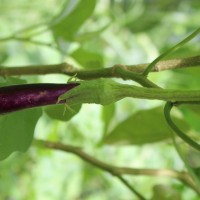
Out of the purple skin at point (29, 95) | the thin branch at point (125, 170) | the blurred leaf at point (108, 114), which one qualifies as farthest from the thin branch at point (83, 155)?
the purple skin at point (29, 95)

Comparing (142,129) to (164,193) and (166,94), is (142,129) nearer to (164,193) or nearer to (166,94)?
(164,193)

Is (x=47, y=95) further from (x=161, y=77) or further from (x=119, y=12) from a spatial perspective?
(x=119, y=12)

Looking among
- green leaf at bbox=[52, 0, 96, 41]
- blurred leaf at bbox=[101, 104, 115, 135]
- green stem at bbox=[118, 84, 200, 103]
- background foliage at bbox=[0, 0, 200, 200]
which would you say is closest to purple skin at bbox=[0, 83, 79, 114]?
green stem at bbox=[118, 84, 200, 103]

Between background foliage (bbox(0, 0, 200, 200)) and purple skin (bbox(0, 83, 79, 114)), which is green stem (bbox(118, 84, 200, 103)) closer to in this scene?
purple skin (bbox(0, 83, 79, 114))

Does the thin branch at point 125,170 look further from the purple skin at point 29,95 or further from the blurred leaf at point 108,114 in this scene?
the purple skin at point 29,95

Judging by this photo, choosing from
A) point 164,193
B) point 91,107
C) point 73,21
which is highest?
point 73,21

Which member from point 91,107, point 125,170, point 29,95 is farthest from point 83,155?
point 91,107
